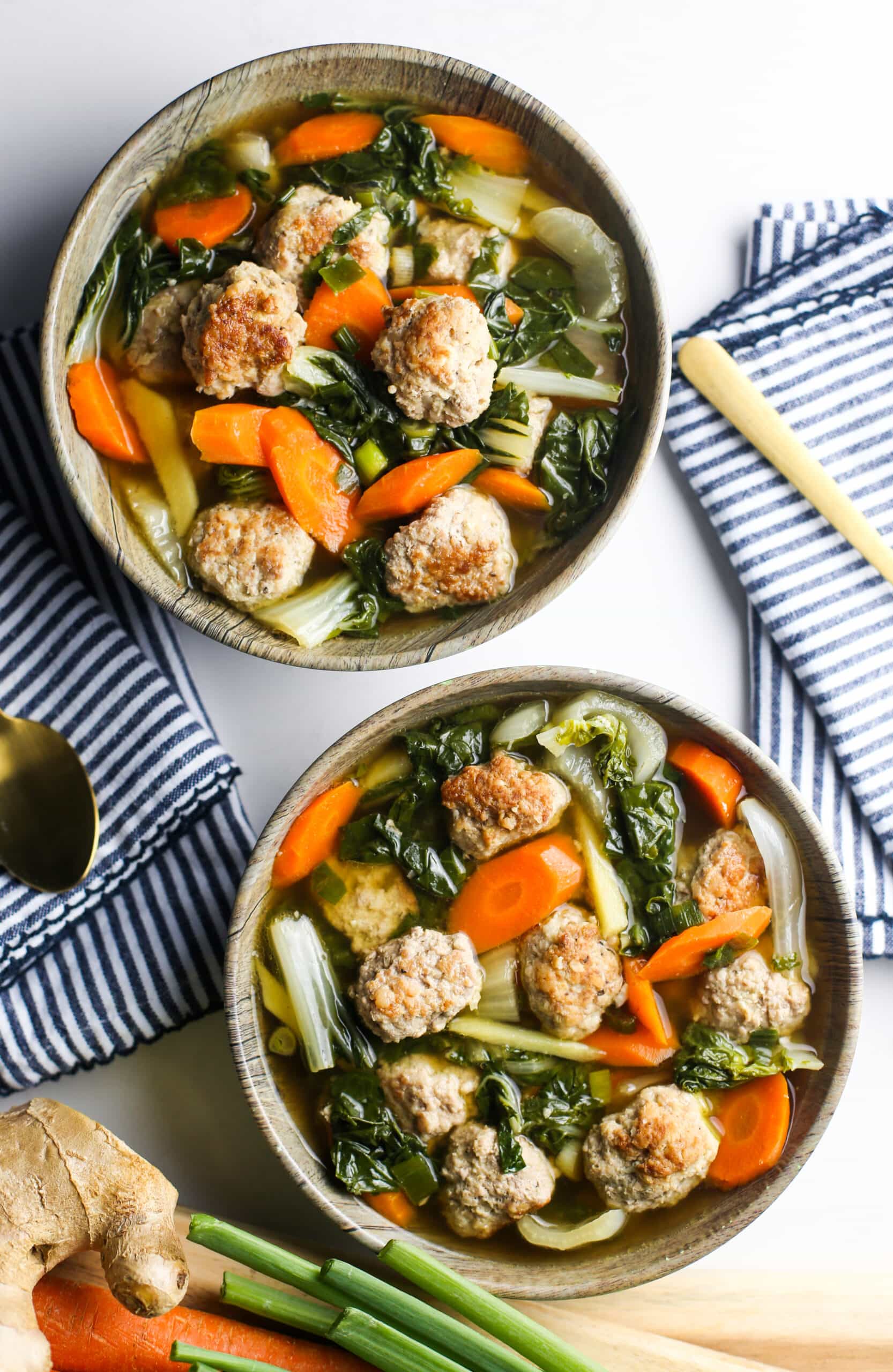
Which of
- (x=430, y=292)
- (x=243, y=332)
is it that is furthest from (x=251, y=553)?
(x=430, y=292)

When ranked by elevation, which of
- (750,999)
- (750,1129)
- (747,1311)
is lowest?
(747,1311)

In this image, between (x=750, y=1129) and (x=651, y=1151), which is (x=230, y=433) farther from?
(x=750, y=1129)

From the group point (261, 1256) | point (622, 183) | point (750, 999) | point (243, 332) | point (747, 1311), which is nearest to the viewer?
point (261, 1256)

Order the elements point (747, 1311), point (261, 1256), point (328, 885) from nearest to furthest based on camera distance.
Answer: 1. point (261, 1256)
2. point (328, 885)
3. point (747, 1311)

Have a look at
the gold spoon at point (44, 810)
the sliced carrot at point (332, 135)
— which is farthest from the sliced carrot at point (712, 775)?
the sliced carrot at point (332, 135)

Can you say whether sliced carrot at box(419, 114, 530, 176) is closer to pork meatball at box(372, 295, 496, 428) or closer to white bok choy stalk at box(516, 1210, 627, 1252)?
pork meatball at box(372, 295, 496, 428)

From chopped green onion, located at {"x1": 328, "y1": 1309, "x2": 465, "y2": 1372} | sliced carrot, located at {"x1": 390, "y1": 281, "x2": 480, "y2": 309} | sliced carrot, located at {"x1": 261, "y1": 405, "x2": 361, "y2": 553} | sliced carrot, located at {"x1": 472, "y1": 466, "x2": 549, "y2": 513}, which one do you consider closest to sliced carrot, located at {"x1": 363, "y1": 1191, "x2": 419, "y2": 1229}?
chopped green onion, located at {"x1": 328, "y1": 1309, "x2": 465, "y2": 1372}
